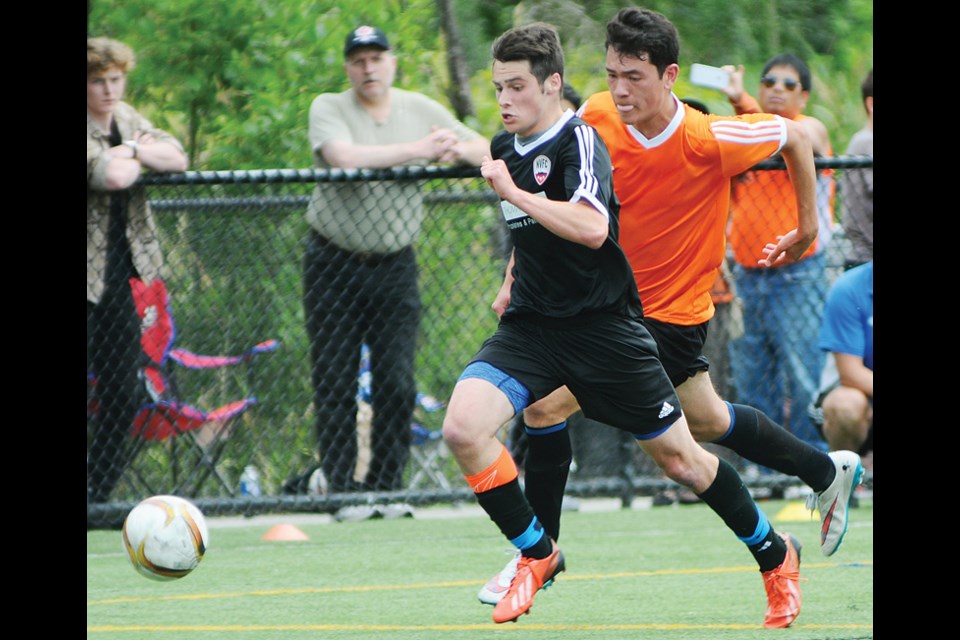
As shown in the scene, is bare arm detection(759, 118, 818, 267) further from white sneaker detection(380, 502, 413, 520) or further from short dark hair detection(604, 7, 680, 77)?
white sneaker detection(380, 502, 413, 520)

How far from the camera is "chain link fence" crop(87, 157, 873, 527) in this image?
845 centimetres

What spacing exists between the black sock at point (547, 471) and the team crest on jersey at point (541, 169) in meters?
1.09

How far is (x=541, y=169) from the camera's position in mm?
5242

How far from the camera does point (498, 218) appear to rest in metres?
9.19

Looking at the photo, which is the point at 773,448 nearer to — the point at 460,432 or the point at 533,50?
the point at 460,432

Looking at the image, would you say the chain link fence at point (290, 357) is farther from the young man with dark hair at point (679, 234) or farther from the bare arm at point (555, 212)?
the bare arm at point (555, 212)

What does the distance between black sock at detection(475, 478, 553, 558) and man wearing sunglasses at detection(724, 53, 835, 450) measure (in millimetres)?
3785

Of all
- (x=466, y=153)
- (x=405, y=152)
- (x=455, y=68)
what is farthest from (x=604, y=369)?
(x=455, y=68)

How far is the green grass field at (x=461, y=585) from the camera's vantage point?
5297 mm

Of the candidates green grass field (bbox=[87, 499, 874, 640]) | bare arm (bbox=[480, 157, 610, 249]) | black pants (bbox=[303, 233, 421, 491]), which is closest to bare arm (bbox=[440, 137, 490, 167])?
black pants (bbox=[303, 233, 421, 491])

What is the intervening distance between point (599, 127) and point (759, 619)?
1.82m

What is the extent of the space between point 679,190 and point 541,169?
0.63 m

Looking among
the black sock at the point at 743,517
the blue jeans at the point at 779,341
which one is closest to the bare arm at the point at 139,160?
the blue jeans at the point at 779,341
